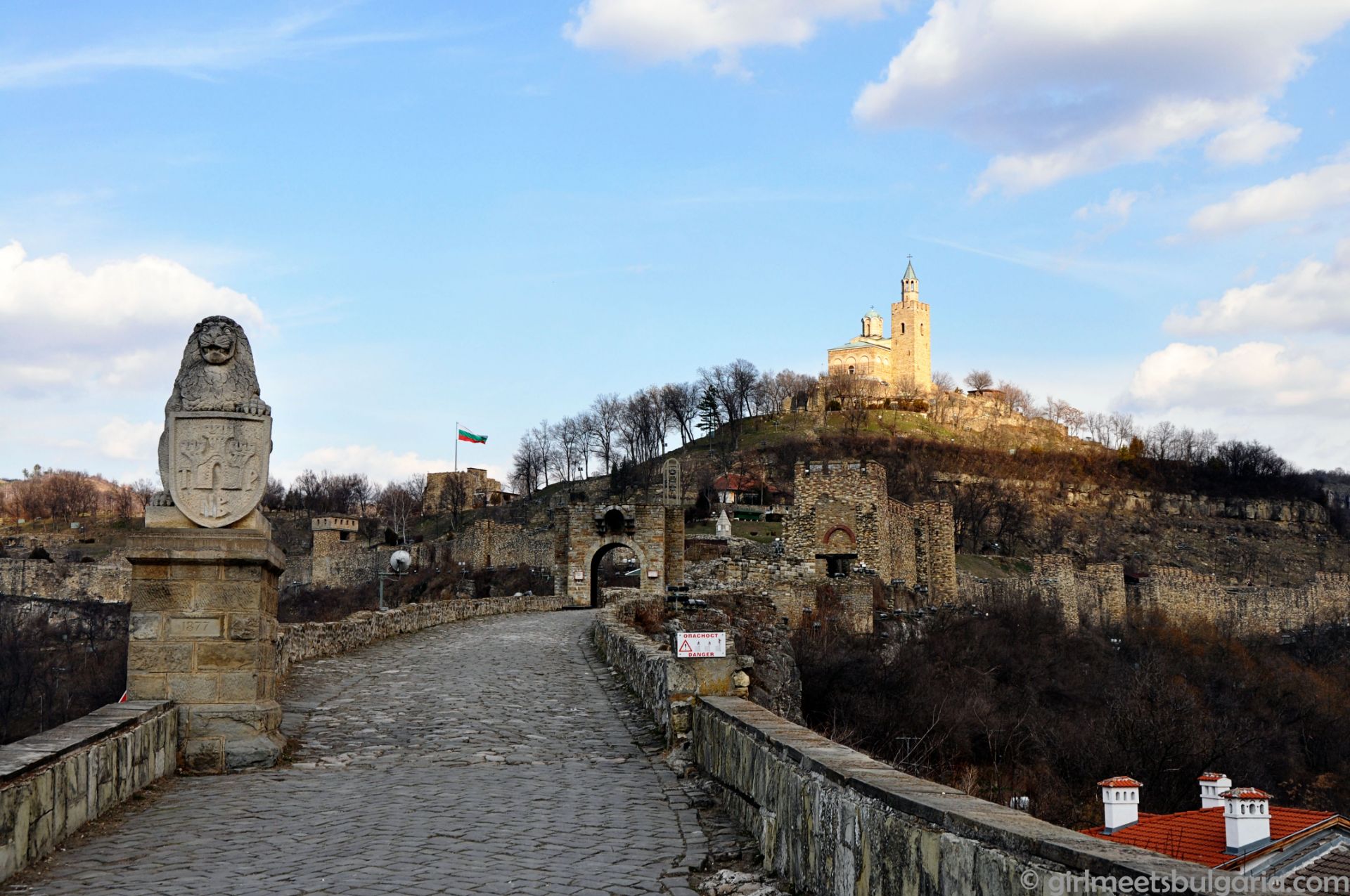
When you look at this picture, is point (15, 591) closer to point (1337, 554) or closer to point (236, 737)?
point (236, 737)

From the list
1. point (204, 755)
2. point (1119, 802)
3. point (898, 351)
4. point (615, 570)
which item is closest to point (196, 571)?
point (204, 755)

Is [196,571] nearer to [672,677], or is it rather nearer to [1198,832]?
[672,677]

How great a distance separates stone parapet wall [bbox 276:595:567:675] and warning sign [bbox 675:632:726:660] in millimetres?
3211

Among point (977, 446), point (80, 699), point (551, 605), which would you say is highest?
point (977, 446)

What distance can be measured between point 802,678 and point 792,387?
305 ft

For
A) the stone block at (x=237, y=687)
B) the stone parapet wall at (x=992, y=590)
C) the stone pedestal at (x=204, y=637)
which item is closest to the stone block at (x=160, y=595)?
the stone pedestal at (x=204, y=637)

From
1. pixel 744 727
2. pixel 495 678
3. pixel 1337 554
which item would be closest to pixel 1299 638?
pixel 1337 554

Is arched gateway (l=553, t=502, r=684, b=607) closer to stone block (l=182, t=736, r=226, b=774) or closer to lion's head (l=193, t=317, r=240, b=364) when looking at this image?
lion's head (l=193, t=317, r=240, b=364)

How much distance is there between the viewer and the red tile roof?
46.2 ft

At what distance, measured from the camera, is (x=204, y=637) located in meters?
8.79

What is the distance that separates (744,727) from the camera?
7.06 metres

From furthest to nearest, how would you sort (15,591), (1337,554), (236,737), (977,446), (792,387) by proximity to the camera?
1. (792,387)
2. (977,446)
3. (1337,554)
4. (15,591)
5. (236,737)

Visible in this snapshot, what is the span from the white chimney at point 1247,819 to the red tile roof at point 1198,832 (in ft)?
0.50

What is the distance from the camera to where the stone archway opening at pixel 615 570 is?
4091cm
